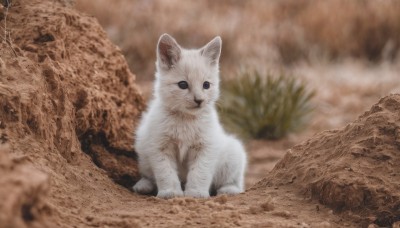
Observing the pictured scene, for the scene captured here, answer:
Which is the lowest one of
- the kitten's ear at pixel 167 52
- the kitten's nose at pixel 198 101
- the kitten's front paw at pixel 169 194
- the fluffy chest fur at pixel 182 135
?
the kitten's front paw at pixel 169 194

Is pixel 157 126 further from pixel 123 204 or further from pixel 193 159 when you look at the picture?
pixel 123 204

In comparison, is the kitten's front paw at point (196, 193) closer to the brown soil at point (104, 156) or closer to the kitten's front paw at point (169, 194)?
the kitten's front paw at point (169, 194)

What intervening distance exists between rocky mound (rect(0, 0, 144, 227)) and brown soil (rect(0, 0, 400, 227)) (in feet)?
0.03

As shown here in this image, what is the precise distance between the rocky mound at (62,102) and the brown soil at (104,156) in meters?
0.01

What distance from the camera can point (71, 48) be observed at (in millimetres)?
5699

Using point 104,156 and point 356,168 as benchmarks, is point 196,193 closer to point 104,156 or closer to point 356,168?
point 104,156

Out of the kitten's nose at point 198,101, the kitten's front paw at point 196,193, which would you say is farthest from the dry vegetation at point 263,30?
the kitten's front paw at point 196,193

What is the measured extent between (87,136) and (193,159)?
1039mm

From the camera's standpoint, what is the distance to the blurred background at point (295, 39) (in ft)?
38.2

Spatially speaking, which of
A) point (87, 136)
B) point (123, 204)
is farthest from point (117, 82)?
point (123, 204)

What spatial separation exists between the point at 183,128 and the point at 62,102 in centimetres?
105

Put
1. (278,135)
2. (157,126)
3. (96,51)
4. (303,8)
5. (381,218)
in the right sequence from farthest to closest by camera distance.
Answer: (303,8) < (278,135) < (96,51) < (157,126) < (381,218)

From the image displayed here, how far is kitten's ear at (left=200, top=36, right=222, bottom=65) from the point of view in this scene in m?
5.50

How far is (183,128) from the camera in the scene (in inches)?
208
